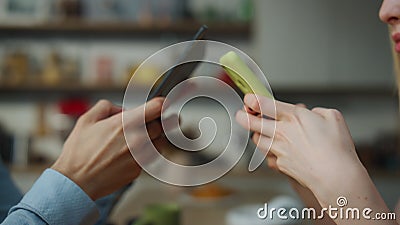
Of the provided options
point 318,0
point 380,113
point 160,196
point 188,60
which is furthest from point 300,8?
point 188,60

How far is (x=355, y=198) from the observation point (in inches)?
16.9

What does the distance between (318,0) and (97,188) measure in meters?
1.89

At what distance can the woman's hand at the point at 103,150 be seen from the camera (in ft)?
1.74

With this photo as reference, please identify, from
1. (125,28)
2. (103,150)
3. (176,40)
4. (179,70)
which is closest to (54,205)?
(103,150)

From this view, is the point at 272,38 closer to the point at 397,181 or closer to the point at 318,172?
the point at 397,181

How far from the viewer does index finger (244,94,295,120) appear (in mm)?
496

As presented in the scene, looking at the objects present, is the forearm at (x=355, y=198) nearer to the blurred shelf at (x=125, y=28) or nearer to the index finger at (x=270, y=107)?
the index finger at (x=270, y=107)

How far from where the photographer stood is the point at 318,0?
87.2 inches

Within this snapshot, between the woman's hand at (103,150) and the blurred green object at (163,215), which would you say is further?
the blurred green object at (163,215)

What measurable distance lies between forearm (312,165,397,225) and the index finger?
91 millimetres

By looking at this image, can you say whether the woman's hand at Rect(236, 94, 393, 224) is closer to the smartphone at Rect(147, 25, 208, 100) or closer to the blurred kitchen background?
the smartphone at Rect(147, 25, 208, 100)

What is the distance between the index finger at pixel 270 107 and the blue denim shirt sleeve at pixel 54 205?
202 mm

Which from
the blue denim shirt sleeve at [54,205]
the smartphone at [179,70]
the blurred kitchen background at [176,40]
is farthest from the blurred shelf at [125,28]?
the blue denim shirt sleeve at [54,205]

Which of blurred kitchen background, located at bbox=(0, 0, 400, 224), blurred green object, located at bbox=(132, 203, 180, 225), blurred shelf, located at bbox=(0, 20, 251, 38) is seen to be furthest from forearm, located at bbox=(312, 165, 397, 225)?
blurred shelf, located at bbox=(0, 20, 251, 38)
